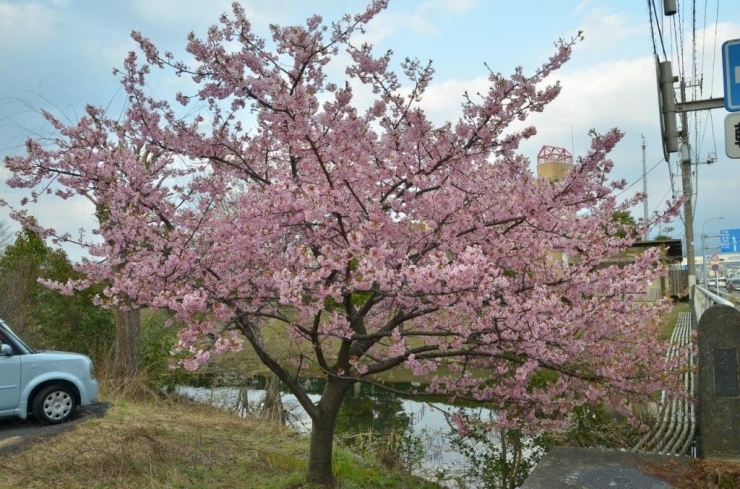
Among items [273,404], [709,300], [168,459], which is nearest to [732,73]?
[709,300]

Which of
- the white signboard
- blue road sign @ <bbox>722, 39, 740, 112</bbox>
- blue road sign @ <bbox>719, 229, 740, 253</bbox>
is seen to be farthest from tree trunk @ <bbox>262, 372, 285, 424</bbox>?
blue road sign @ <bbox>719, 229, 740, 253</bbox>

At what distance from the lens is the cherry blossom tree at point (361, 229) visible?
4430mm

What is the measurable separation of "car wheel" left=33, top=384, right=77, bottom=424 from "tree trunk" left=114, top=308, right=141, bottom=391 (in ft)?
11.2

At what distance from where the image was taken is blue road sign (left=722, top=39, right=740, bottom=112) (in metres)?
4.50

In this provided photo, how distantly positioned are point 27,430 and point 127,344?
3.98m

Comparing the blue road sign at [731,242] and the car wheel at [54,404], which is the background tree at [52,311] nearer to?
the car wheel at [54,404]

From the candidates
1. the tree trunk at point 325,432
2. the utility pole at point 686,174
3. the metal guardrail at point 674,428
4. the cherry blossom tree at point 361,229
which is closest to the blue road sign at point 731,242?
the utility pole at point 686,174

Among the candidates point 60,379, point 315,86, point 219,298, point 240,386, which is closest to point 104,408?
point 60,379

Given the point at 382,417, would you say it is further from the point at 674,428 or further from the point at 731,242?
the point at 731,242

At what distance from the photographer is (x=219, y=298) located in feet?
16.0

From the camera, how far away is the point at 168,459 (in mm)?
6199

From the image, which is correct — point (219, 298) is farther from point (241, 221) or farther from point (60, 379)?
point (60, 379)

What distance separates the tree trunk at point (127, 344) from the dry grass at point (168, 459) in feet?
8.95

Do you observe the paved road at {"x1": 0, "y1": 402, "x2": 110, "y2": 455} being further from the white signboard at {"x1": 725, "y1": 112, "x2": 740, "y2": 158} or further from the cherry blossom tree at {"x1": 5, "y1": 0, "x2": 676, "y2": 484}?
the white signboard at {"x1": 725, "y1": 112, "x2": 740, "y2": 158}
